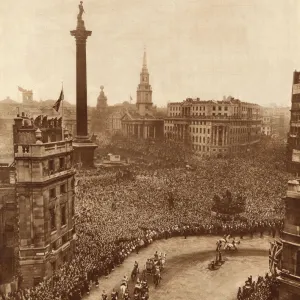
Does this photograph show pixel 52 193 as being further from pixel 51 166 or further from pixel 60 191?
pixel 51 166

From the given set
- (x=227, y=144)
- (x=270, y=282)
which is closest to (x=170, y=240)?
(x=270, y=282)

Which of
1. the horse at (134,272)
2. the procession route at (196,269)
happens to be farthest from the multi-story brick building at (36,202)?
the horse at (134,272)

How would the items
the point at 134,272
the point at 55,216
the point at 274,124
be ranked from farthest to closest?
1. the point at 274,124
2. the point at 134,272
3. the point at 55,216

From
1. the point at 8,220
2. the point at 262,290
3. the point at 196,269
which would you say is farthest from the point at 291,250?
the point at 8,220

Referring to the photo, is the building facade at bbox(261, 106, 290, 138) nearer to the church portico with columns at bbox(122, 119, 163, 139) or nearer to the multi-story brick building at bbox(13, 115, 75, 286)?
the church portico with columns at bbox(122, 119, 163, 139)

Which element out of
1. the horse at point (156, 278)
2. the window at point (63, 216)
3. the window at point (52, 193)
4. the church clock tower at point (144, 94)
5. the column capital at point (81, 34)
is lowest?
the horse at point (156, 278)

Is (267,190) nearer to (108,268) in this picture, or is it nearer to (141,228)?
(141,228)

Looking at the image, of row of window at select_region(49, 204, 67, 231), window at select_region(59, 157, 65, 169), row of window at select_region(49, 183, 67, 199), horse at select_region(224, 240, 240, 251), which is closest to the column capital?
window at select_region(59, 157, 65, 169)

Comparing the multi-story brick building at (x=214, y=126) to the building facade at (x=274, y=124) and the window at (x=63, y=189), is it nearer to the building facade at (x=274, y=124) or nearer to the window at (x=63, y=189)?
the building facade at (x=274, y=124)
